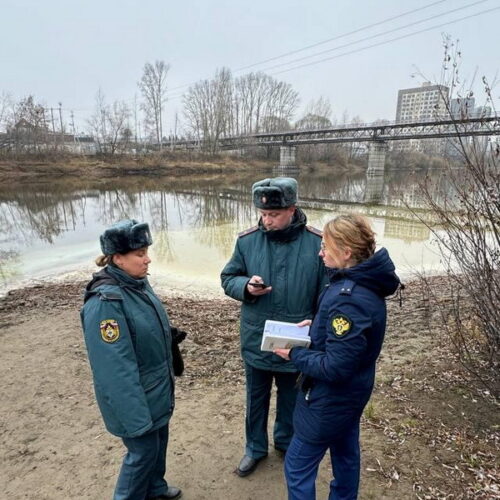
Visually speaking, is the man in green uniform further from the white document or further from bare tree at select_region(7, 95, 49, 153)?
bare tree at select_region(7, 95, 49, 153)

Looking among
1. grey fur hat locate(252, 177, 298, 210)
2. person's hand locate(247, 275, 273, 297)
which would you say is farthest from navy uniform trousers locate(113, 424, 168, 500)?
grey fur hat locate(252, 177, 298, 210)

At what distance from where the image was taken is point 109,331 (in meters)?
1.84

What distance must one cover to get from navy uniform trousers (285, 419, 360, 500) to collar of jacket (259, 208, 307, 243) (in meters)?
1.14

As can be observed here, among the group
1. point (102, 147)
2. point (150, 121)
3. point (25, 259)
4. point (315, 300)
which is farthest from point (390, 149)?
point (315, 300)

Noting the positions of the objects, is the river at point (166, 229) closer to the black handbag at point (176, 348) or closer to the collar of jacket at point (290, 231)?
the collar of jacket at point (290, 231)

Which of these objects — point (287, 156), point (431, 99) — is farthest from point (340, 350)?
point (287, 156)

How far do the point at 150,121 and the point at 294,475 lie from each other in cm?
6944

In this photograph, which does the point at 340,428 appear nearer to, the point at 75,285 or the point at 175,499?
the point at 175,499

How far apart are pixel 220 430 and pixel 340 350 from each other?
6.29ft

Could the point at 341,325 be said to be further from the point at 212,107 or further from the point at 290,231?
the point at 212,107

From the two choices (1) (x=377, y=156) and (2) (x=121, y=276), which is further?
(1) (x=377, y=156)

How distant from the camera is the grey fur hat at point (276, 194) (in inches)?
92.8

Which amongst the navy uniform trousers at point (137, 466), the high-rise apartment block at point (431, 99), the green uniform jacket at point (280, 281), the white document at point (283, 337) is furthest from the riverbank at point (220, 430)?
the high-rise apartment block at point (431, 99)

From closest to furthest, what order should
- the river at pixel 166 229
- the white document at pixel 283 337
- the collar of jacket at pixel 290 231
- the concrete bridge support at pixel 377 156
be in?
the white document at pixel 283 337 < the collar of jacket at pixel 290 231 < the river at pixel 166 229 < the concrete bridge support at pixel 377 156
